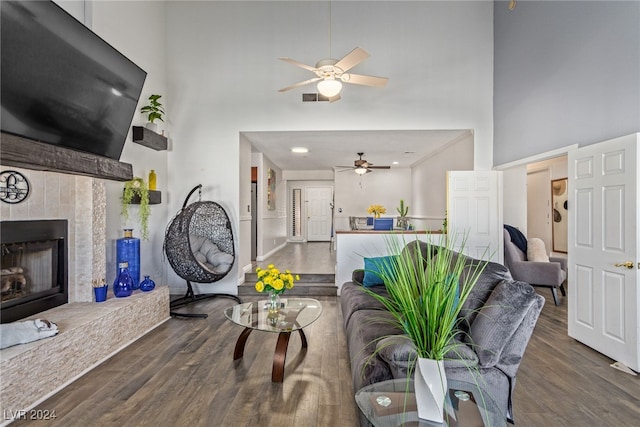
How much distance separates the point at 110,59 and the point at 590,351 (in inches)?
195

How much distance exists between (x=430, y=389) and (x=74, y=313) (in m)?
2.96

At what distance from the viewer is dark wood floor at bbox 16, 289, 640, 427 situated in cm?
208

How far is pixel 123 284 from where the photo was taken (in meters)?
3.42

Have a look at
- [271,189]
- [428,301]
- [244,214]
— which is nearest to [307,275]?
[244,214]

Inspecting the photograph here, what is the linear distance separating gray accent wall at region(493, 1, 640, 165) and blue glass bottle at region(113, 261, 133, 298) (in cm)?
475

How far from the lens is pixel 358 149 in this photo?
6.73 metres

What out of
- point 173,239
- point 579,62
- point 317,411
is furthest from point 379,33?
point 317,411

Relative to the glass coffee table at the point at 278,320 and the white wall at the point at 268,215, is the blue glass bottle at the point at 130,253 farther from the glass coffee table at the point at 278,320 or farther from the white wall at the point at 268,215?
the white wall at the point at 268,215

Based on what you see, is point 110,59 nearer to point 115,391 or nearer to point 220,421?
point 115,391

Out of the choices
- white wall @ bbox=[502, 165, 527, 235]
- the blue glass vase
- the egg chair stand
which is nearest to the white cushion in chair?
white wall @ bbox=[502, 165, 527, 235]

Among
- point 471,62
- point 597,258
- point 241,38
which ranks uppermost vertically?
point 241,38

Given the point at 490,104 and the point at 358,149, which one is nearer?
the point at 490,104

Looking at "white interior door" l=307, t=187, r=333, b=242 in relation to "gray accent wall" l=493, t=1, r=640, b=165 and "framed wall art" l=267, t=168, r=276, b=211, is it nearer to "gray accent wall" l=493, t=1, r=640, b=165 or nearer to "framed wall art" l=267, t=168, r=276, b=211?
"framed wall art" l=267, t=168, r=276, b=211

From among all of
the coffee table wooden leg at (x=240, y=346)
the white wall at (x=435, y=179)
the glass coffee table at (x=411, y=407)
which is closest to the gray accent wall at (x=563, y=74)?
the white wall at (x=435, y=179)
